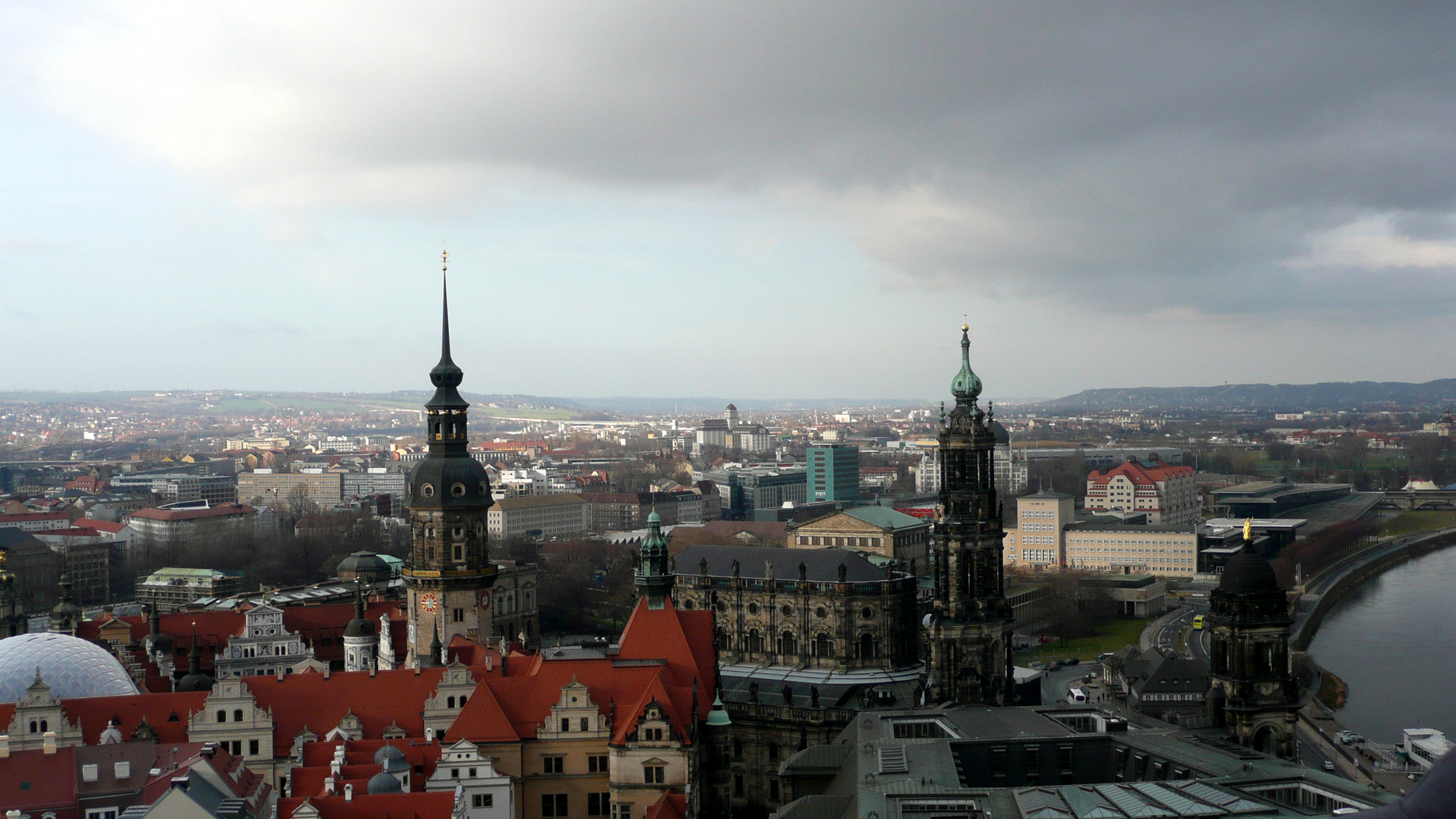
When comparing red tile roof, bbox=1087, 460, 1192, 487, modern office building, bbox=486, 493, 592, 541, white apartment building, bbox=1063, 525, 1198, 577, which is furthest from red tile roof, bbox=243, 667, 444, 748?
red tile roof, bbox=1087, 460, 1192, 487

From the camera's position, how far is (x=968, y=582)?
183 ft

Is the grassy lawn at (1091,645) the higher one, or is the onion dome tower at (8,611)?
the onion dome tower at (8,611)

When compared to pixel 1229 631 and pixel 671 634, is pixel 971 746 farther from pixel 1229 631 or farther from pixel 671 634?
pixel 671 634

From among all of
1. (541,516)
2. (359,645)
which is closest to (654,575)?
(359,645)

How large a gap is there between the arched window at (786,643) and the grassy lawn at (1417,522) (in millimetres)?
123348

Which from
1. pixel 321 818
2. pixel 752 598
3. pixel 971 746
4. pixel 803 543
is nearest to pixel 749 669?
pixel 752 598

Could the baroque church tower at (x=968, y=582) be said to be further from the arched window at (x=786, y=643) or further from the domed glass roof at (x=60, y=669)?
the domed glass roof at (x=60, y=669)

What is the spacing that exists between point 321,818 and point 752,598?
32200mm

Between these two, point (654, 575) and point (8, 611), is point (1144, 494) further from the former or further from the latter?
point (8, 611)

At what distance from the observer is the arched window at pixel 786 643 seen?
6475 centimetres

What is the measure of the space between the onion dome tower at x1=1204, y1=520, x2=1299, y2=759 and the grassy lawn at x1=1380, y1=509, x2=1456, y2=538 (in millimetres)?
135232

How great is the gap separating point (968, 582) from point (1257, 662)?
50.7 feet

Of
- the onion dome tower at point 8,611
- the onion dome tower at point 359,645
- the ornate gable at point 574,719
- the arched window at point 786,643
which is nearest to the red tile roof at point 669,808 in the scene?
the ornate gable at point 574,719

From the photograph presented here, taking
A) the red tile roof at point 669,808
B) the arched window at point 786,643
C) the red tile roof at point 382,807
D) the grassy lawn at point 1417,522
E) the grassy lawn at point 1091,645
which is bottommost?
the grassy lawn at point 1091,645
